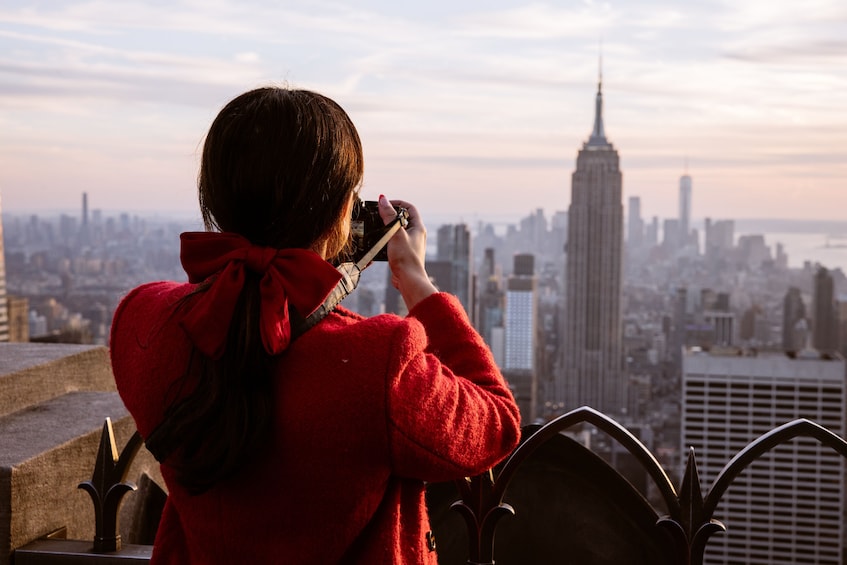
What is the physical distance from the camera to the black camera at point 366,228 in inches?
54.7

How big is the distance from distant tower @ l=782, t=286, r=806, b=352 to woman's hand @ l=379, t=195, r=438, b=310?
74955 mm

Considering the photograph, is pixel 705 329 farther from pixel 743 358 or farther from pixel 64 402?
pixel 64 402

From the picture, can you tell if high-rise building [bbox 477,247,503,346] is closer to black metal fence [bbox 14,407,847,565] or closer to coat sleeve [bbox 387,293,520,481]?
black metal fence [bbox 14,407,847,565]

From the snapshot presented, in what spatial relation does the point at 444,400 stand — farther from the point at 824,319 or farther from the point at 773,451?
the point at 824,319

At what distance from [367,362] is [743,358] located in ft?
204

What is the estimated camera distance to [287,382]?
3.93 feet

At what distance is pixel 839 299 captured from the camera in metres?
74.9

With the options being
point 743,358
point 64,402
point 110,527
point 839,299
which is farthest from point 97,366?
point 839,299

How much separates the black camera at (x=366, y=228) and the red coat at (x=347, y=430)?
0.13m

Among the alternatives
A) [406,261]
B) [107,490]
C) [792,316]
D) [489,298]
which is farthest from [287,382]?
[489,298]

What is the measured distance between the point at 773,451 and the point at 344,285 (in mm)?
62166

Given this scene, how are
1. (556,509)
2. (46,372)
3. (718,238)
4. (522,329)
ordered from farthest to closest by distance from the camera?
(718,238), (522,329), (46,372), (556,509)

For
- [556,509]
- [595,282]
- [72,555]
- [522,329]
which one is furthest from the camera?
[595,282]

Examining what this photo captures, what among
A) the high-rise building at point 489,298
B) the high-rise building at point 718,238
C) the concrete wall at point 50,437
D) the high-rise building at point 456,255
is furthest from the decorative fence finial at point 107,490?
the high-rise building at point 718,238
